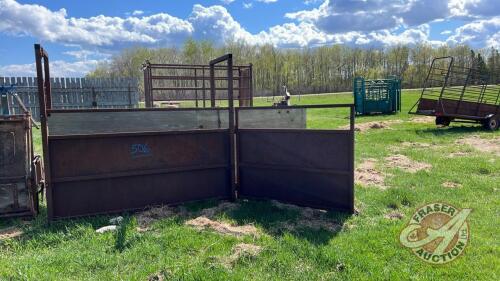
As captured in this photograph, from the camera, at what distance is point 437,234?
13.8 ft

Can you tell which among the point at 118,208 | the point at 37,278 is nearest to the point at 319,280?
the point at 37,278

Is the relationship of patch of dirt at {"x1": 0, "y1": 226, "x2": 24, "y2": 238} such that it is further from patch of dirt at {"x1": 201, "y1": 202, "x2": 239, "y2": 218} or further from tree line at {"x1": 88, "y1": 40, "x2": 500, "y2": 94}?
tree line at {"x1": 88, "y1": 40, "x2": 500, "y2": 94}

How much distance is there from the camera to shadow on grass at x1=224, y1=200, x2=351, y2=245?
4355 mm

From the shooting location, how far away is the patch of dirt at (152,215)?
481 centimetres

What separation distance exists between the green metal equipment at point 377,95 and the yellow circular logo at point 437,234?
1627cm

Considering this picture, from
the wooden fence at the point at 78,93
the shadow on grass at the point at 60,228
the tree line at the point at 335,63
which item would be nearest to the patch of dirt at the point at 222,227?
the shadow on grass at the point at 60,228

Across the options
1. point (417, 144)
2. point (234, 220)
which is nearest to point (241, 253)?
point (234, 220)

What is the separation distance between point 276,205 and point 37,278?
10.2 feet

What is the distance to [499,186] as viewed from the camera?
20.4 ft

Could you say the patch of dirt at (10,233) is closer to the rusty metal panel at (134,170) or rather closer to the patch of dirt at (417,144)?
the rusty metal panel at (134,170)

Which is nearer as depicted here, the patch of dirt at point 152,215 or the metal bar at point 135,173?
the patch of dirt at point 152,215

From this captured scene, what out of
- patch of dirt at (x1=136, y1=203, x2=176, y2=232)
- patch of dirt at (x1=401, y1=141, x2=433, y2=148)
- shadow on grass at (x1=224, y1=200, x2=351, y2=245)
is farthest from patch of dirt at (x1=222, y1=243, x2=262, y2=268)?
patch of dirt at (x1=401, y1=141, x2=433, y2=148)

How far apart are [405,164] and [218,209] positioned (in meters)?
4.75

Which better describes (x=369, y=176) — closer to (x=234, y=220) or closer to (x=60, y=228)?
(x=234, y=220)
